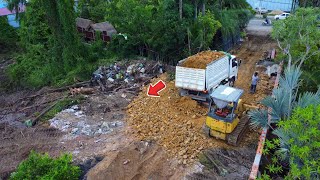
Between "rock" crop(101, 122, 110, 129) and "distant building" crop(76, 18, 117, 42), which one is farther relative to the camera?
"distant building" crop(76, 18, 117, 42)

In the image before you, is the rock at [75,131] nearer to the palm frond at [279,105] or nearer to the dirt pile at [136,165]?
the dirt pile at [136,165]

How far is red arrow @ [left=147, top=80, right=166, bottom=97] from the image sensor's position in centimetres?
1599

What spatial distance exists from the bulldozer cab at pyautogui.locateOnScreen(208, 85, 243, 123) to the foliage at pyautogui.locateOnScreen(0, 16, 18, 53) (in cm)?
2800

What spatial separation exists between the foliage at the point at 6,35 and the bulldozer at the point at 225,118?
27799 mm

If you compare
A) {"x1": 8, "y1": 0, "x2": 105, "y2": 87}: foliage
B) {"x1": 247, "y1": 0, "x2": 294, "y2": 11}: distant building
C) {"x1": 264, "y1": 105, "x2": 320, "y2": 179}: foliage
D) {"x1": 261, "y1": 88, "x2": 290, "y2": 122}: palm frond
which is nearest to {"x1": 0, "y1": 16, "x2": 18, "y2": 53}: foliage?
{"x1": 8, "y1": 0, "x2": 105, "y2": 87}: foliage

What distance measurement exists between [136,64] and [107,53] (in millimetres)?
4470

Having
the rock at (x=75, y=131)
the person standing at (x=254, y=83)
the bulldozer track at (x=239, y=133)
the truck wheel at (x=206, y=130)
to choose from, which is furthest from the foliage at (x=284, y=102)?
the rock at (x=75, y=131)

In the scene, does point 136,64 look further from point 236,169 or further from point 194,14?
point 236,169

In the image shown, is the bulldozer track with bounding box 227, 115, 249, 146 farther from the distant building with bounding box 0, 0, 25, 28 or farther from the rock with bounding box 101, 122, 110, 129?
the distant building with bounding box 0, 0, 25, 28

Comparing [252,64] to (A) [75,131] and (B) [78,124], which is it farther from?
(A) [75,131]

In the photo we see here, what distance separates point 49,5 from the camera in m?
21.6

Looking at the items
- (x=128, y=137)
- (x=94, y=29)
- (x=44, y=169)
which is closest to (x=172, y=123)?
(x=128, y=137)

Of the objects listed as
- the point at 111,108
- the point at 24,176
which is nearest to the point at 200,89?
the point at 111,108

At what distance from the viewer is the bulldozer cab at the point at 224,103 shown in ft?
35.2
